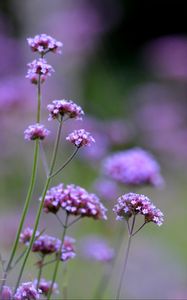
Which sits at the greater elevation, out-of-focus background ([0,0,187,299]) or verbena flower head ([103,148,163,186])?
out-of-focus background ([0,0,187,299])

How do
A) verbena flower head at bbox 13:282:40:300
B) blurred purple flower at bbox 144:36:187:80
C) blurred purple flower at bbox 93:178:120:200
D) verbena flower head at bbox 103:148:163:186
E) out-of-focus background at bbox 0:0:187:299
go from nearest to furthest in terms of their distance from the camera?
1. verbena flower head at bbox 13:282:40:300
2. verbena flower head at bbox 103:148:163:186
3. blurred purple flower at bbox 93:178:120:200
4. out-of-focus background at bbox 0:0:187:299
5. blurred purple flower at bbox 144:36:187:80

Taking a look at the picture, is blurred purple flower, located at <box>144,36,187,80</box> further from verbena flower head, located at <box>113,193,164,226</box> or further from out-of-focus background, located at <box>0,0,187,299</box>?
verbena flower head, located at <box>113,193,164,226</box>

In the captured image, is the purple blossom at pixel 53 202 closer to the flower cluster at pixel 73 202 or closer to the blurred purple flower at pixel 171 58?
the flower cluster at pixel 73 202

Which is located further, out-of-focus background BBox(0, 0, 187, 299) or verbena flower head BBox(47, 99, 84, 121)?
out-of-focus background BBox(0, 0, 187, 299)

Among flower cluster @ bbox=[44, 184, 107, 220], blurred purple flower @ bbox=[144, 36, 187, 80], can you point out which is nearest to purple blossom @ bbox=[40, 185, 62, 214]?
flower cluster @ bbox=[44, 184, 107, 220]

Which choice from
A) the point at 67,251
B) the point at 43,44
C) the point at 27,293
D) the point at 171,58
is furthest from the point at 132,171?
the point at 171,58

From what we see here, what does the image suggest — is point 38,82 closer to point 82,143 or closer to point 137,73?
point 82,143

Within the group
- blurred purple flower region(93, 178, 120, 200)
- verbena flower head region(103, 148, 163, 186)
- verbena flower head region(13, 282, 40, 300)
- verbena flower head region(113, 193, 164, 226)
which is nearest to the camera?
verbena flower head region(13, 282, 40, 300)
